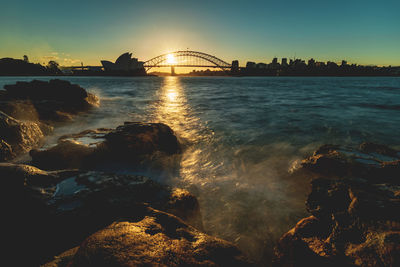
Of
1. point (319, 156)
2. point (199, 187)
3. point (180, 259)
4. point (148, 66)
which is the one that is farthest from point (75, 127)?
point (148, 66)

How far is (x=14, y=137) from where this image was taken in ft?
18.0

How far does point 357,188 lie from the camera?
2.85m

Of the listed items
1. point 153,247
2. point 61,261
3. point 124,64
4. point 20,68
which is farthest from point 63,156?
point 124,64

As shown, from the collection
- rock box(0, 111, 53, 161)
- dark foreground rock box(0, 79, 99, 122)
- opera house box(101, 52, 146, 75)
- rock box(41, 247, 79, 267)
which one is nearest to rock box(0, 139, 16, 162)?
rock box(0, 111, 53, 161)

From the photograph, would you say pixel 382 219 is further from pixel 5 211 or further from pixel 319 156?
pixel 5 211

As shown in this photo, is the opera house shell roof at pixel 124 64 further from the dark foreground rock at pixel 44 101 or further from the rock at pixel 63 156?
the rock at pixel 63 156

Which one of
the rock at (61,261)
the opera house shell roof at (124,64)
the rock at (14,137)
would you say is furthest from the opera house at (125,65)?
the rock at (61,261)

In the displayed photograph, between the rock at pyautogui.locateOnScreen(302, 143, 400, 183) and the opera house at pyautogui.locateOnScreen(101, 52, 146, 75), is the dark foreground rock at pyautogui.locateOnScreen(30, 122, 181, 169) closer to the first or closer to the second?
the rock at pyautogui.locateOnScreen(302, 143, 400, 183)

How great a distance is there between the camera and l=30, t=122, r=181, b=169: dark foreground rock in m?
4.62

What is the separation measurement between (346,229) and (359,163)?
3050 millimetres

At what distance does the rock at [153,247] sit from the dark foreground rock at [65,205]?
28 centimetres

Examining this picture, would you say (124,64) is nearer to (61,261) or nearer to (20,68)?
(20,68)

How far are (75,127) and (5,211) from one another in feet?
24.9

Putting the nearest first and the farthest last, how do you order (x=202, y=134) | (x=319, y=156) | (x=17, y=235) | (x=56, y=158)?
(x=17, y=235), (x=56, y=158), (x=319, y=156), (x=202, y=134)
